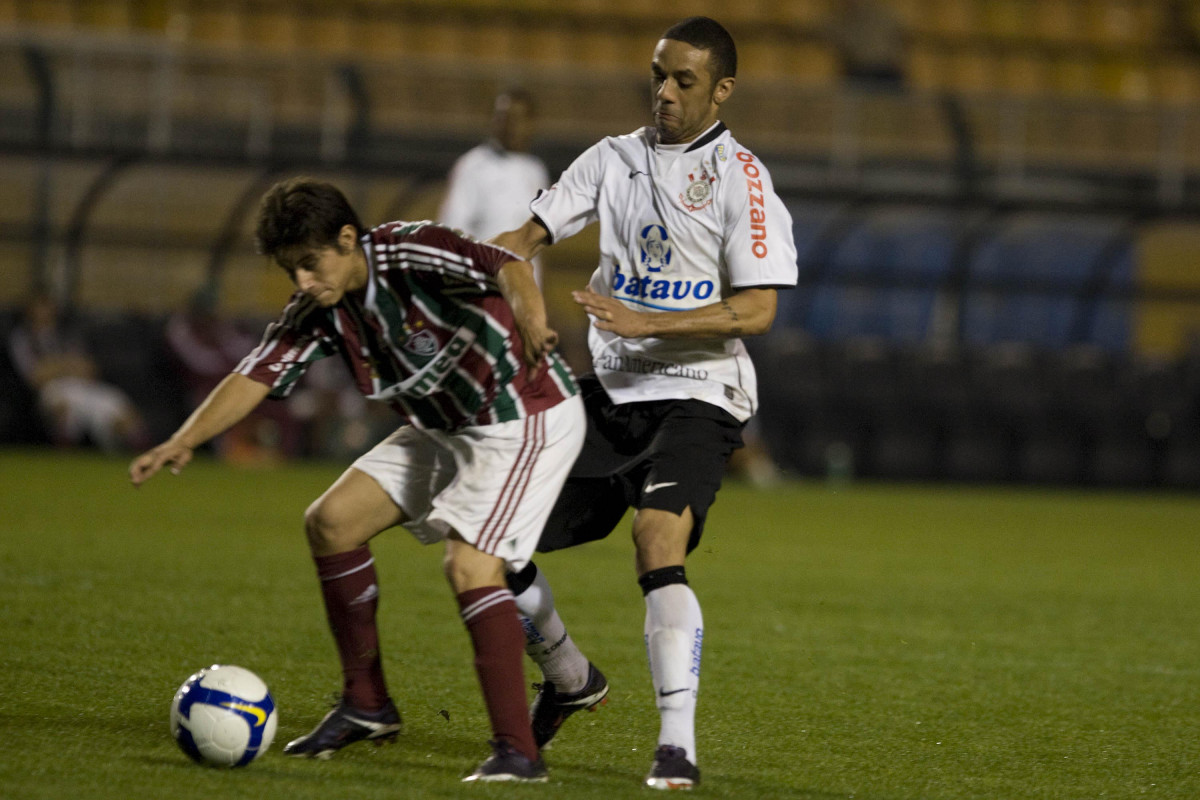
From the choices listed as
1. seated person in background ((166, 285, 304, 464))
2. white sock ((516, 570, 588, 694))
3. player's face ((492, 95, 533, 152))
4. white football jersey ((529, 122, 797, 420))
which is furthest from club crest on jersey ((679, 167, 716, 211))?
seated person in background ((166, 285, 304, 464))

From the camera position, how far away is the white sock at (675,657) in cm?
361

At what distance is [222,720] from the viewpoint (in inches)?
140

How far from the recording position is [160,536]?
794 cm

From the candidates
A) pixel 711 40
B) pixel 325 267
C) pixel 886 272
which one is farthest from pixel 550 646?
pixel 886 272

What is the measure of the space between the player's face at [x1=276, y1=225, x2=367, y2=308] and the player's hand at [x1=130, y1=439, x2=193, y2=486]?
0.46 metres

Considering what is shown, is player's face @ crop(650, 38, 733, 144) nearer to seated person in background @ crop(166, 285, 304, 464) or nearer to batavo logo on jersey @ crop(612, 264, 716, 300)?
batavo logo on jersey @ crop(612, 264, 716, 300)

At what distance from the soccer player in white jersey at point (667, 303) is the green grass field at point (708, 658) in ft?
1.57

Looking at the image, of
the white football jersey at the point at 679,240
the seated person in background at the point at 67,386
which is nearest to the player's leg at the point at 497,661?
the white football jersey at the point at 679,240

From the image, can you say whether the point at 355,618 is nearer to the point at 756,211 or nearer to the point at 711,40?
the point at 756,211

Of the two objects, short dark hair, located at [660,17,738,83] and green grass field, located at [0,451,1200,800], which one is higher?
short dark hair, located at [660,17,738,83]

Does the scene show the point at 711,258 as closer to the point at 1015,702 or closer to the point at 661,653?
the point at 661,653

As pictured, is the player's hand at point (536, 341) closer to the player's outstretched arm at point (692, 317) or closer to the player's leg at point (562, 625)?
the player's outstretched arm at point (692, 317)

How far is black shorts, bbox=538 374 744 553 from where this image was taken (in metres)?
3.86

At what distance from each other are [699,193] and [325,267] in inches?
39.3
